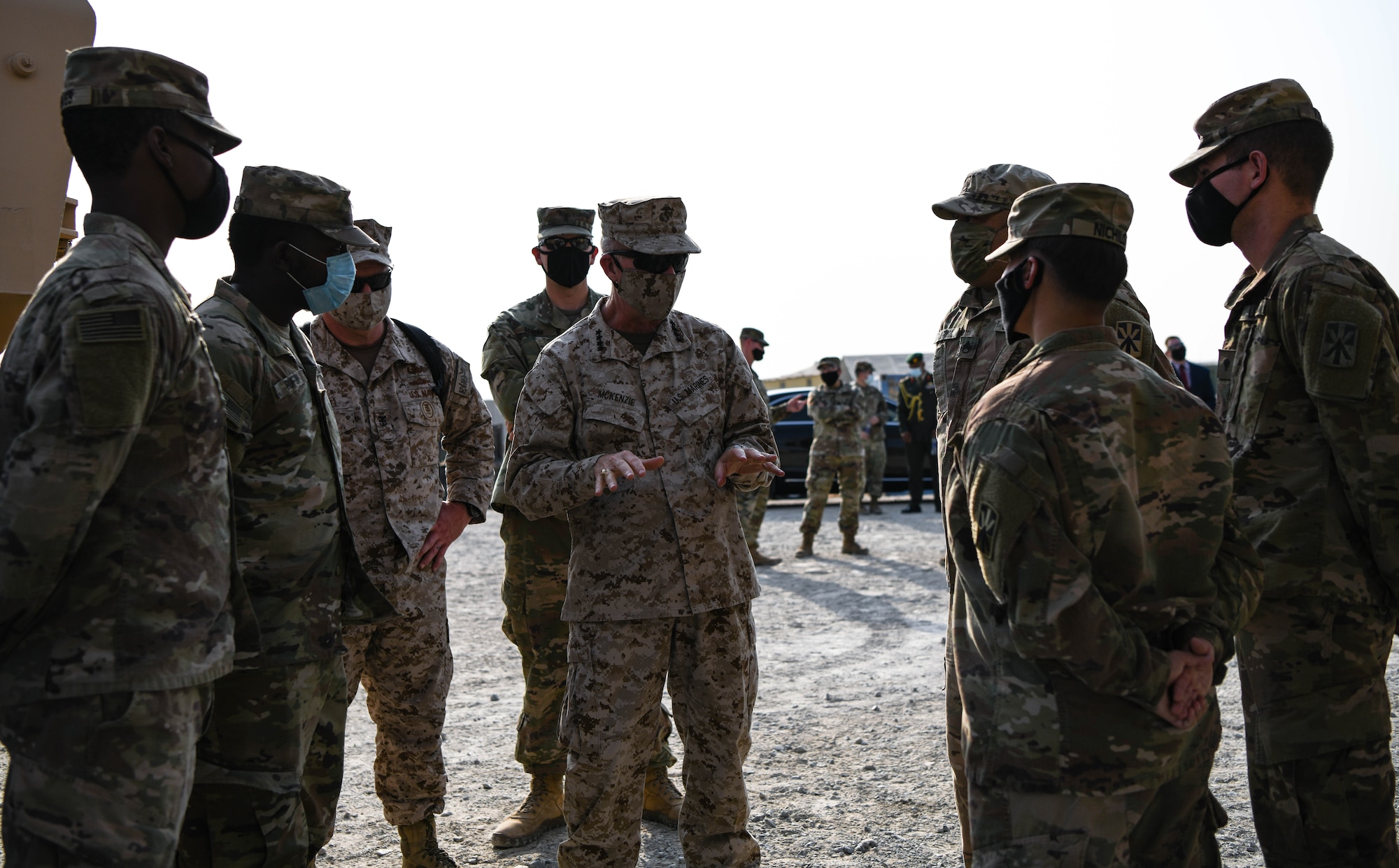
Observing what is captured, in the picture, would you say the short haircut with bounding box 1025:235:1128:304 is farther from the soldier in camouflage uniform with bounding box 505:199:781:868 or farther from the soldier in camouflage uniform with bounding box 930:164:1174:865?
the soldier in camouflage uniform with bounding box 505:199:781:868

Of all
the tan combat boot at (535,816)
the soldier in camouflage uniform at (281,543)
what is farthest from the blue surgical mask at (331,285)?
the tan combat boot at (535,816)

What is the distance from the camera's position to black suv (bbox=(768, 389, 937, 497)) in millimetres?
17594

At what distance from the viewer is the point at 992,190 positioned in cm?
387

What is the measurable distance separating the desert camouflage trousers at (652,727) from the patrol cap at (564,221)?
7.00 ft

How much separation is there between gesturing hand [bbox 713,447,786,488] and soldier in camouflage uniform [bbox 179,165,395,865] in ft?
3.66

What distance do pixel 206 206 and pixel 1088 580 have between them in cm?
215

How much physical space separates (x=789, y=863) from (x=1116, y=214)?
2776 mm

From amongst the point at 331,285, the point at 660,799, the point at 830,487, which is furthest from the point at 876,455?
the point at 331,285

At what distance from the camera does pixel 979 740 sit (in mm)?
2318

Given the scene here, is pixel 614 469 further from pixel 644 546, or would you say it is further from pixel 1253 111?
pixel 1253 111

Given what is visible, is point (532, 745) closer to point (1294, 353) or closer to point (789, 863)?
point (789, 863)

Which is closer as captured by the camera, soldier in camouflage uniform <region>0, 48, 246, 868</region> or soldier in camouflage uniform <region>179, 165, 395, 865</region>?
soldier in camouflage uniform <region>0, 48, 246, 868</region>

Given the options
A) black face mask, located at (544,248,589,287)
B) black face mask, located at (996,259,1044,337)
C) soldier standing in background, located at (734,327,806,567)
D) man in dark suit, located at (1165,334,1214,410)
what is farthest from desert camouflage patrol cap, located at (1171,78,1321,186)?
man in dark suit, located at (1165,334,1214,410)

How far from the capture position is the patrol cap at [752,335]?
12.4 m
